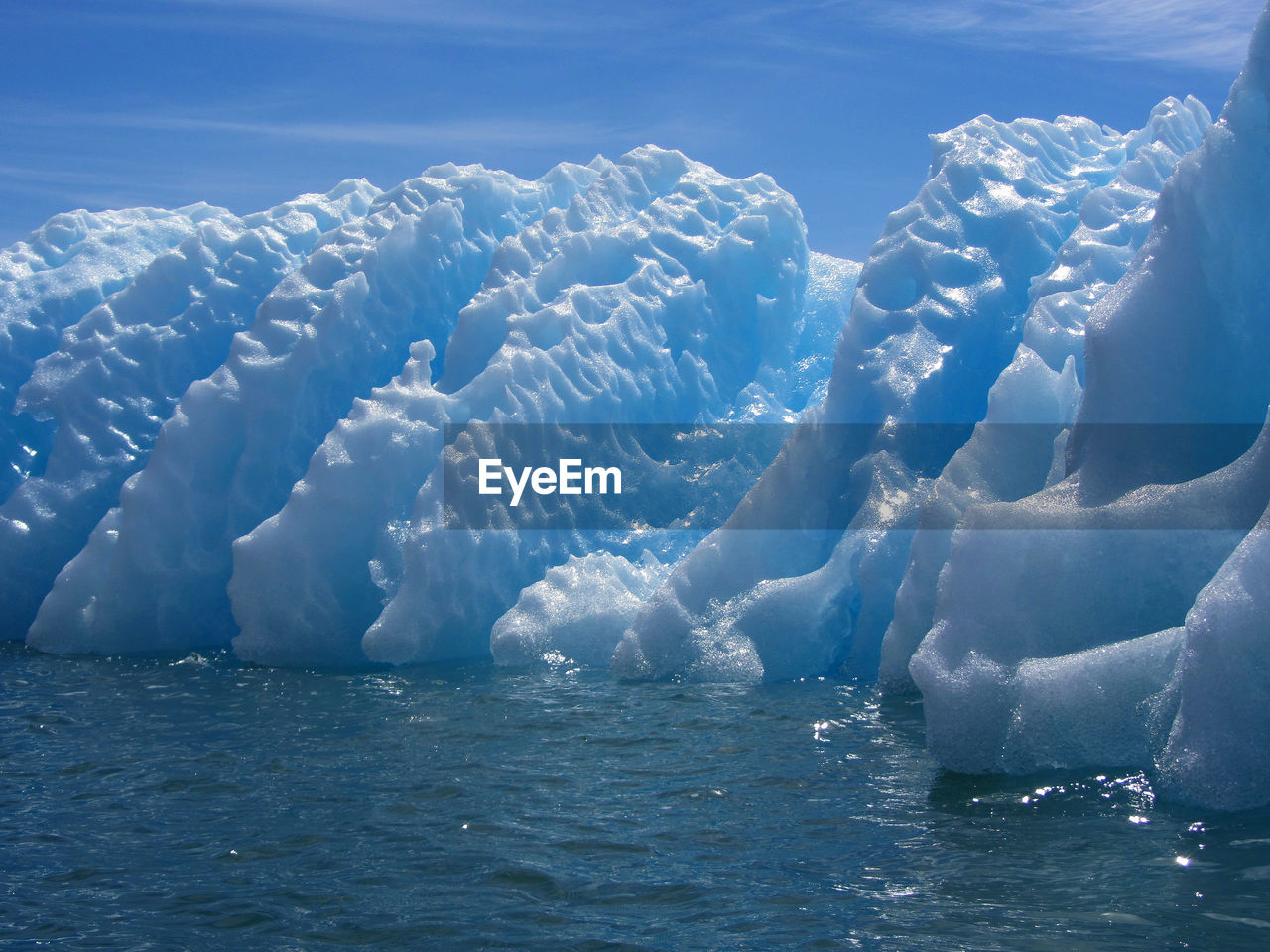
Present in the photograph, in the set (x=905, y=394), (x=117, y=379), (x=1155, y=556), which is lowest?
(x=1155, y=556)

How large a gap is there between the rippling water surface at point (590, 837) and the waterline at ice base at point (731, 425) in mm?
551

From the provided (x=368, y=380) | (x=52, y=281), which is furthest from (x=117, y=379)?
(x=368, y=380)

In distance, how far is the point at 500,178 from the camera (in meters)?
13.2

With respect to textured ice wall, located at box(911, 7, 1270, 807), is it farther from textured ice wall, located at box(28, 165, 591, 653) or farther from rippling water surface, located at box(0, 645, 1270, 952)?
textured ice wall, located at box(28, 165, 591, 653)

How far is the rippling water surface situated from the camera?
4.11 meters

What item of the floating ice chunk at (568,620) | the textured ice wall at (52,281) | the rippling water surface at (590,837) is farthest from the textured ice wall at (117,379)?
the floating ice chunk at (568,620)

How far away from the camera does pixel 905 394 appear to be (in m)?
8.82

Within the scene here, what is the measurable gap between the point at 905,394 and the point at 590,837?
478 cm

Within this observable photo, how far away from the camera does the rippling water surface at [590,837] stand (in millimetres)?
4109

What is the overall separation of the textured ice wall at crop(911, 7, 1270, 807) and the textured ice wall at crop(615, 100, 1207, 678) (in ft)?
4.46

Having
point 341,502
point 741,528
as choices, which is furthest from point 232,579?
point 741,528

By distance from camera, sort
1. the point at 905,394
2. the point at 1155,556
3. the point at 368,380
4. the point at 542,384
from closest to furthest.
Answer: the point at 1155,556 → the point at 905,394 → the point at 542,384 → the point at 368,380

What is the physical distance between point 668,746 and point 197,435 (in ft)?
21.2

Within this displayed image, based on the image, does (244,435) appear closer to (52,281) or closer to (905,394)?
(52,281)
